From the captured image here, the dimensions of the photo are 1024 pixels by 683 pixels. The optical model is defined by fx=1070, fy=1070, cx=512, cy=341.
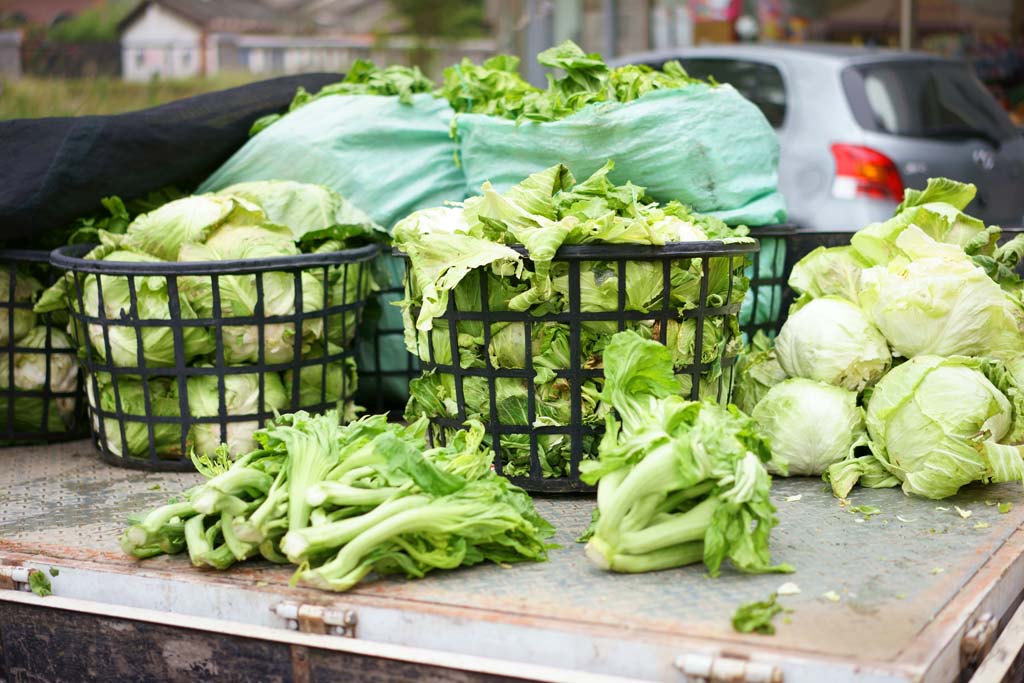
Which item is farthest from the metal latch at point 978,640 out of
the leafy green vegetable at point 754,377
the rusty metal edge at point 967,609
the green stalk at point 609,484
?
the leafy green vegetable at point 754,377

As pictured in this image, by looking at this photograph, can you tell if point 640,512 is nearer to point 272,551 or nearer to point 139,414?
point 272,551

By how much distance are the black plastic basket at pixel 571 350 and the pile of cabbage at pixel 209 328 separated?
0.49 m

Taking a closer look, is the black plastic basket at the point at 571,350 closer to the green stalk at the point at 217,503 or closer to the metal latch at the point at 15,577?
the green stalk at the point at 217,503

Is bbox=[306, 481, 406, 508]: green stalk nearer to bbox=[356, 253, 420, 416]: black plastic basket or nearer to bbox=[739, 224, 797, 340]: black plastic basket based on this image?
bbox=[356, 253, 420, 416]: black plastic basket

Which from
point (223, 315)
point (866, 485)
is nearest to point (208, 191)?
point (223, 315)

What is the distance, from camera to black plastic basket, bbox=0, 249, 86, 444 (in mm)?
3000

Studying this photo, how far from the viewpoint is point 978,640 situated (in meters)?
Result: 1.65

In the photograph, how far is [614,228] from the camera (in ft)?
7.31

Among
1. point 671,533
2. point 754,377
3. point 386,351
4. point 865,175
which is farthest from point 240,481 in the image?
point 865,175

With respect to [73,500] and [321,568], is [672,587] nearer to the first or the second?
[321,568]

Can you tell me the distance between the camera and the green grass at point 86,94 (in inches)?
199

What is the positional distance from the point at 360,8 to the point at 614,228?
A: 10.6m

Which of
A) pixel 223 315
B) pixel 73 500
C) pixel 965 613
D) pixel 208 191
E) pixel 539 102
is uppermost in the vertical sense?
pixel 539 102

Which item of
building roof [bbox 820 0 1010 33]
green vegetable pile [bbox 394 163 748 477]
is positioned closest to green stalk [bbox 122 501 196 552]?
green vegetable pile [bbox 394 163 748 477]
